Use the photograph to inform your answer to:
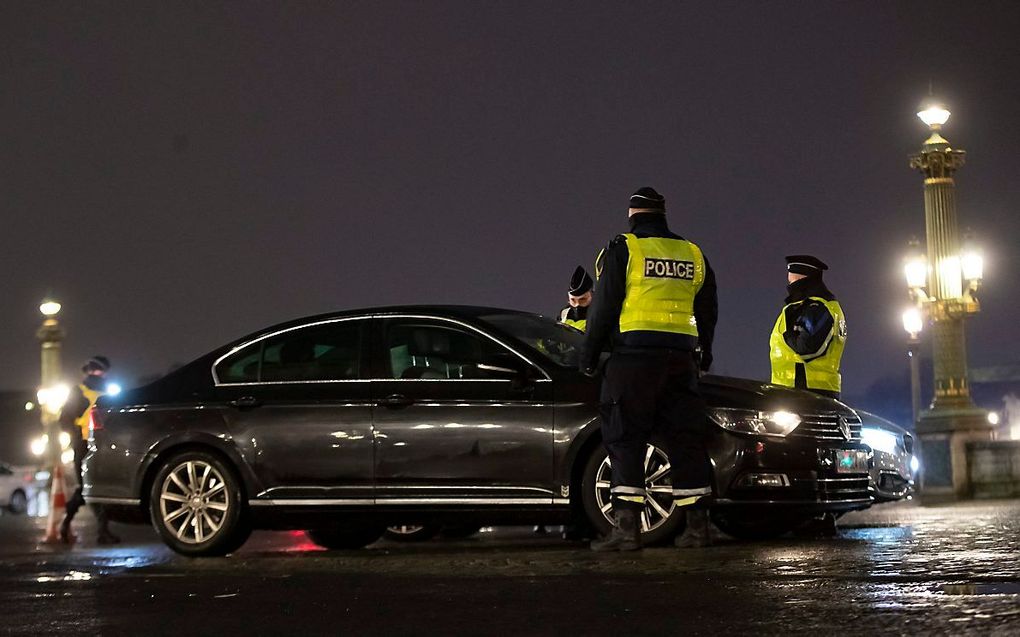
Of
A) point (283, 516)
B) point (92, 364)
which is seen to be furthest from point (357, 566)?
point (92, 364)

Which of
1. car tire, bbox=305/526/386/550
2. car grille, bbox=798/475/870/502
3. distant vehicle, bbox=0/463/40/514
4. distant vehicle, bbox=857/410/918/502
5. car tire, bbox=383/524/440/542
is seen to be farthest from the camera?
distant vehicle, bbox=0/463/40/514

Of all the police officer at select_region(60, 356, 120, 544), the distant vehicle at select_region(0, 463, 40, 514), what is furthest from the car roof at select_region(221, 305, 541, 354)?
the distant vehicle at select_region(0, 463, 40, 514)

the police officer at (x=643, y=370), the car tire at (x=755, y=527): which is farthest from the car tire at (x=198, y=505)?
the car tire at (x=755, y=527)

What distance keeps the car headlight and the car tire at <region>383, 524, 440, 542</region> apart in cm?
345

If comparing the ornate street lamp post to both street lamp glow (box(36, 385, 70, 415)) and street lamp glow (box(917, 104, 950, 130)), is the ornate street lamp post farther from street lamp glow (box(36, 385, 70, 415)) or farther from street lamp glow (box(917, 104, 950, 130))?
street lamp glow (box(36, 385, 70, 415))

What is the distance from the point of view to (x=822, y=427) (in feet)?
33.0

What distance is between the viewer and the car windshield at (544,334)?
1051 centimetres

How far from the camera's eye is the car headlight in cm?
978

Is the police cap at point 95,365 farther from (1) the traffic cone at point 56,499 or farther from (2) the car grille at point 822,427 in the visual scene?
(2) the car grille at point 822,427

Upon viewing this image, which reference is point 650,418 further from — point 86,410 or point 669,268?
point 86,410

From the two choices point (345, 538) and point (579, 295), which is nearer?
point (345, 538)

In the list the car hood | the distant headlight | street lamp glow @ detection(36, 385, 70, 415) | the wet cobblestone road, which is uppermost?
street lamp glow @ detection(36, 385, 70, 415)

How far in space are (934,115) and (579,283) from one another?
470 inches

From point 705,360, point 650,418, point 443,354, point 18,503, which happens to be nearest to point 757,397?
point 705,360
